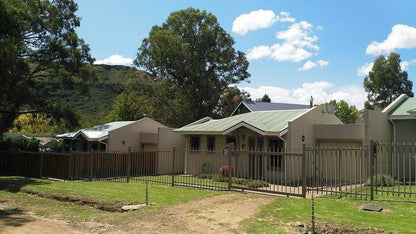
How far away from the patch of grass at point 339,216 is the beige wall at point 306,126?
22.6 ft

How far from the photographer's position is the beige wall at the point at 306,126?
18.1 metres

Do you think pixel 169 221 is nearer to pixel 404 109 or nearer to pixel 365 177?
pixel 365 177

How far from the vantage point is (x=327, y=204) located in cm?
1076

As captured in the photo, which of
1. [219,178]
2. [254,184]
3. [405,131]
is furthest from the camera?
[405,131]

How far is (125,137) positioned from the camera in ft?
82.3

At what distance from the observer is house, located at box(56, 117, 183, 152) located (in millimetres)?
24172

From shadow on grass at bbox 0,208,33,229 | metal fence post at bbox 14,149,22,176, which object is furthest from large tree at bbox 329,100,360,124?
shadow on grass at bbox 0,208,33,229

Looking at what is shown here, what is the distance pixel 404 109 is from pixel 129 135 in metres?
17.9

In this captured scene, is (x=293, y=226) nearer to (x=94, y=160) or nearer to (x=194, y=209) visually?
(x=194, y=209)

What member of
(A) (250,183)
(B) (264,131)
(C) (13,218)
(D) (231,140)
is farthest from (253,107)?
(C) (13,218)

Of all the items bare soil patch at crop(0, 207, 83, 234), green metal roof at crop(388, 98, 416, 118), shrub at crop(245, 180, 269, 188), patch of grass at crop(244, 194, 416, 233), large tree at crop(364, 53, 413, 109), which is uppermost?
large tree at crop(364, 53, 413, 109)

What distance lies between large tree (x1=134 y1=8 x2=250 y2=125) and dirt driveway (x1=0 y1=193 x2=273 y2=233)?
27831mm

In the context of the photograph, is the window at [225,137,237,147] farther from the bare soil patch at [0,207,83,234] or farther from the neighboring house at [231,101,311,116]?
the neighboring house at [231,101,311,116]

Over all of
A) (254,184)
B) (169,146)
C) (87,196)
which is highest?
(169,146)
